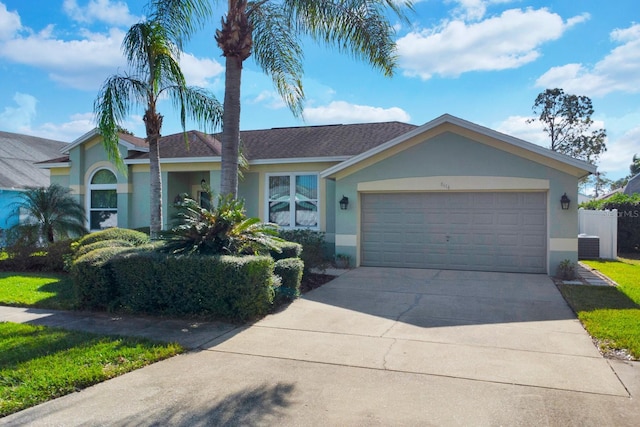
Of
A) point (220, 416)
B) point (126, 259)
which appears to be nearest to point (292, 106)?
point (126, 259)

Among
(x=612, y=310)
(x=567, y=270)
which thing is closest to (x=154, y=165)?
(x=567, y=270)

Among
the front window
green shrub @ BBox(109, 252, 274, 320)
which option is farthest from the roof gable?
green shrub @ BBox(109, 252, 274, 320)

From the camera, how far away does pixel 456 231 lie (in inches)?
518

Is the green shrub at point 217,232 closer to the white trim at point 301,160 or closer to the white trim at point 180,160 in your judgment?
the white trim at point 301,160

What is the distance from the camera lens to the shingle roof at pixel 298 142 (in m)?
15.9

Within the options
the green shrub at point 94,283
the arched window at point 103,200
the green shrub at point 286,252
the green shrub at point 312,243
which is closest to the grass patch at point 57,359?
the green shrub at point 94,283

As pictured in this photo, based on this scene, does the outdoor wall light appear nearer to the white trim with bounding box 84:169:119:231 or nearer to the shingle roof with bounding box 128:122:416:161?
the shingle roof with bounding box 128:122:416:161

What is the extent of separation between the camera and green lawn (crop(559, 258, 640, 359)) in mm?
6465

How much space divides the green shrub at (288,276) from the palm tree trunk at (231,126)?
193cm

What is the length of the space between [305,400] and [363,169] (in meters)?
9.87

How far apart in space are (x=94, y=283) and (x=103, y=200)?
10658mm

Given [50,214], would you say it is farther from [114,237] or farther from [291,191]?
[291,191]

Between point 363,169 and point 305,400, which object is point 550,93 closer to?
point 363,169

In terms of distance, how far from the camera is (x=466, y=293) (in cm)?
993
